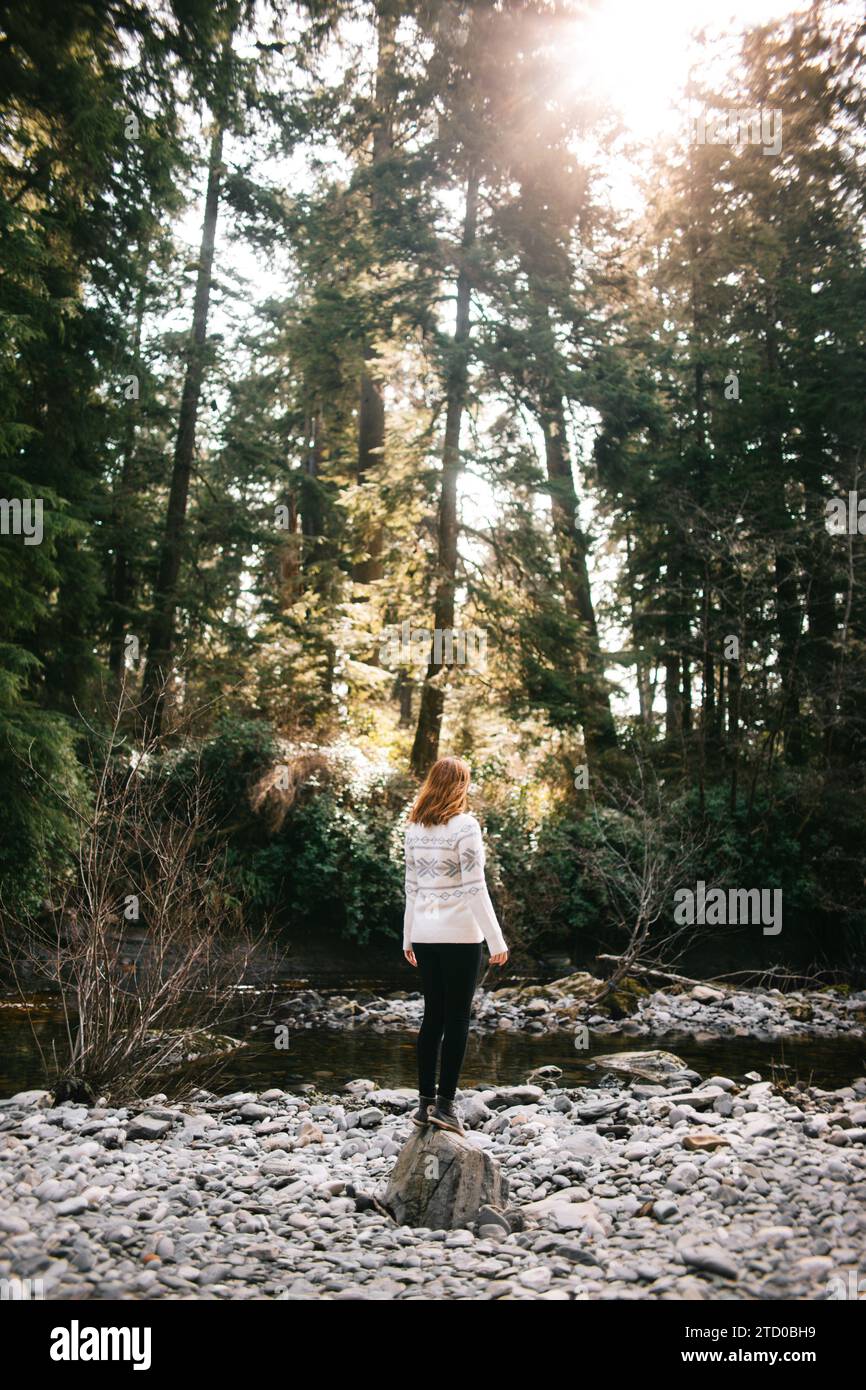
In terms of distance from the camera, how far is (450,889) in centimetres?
546

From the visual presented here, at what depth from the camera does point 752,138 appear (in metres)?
19.6

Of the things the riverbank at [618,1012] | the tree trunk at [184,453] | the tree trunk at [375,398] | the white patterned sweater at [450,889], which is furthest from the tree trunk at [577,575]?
the white patterned sweater at [450,889]

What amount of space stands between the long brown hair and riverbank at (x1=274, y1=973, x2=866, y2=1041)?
21.1 feet

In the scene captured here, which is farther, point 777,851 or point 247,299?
point 247,299

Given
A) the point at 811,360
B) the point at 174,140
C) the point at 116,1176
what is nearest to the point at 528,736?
the point at 811,360

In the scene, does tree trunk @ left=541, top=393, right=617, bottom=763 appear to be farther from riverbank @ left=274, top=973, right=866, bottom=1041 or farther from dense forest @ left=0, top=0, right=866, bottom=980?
riverbank @ left=274, top=973, right=866, bottom=1041

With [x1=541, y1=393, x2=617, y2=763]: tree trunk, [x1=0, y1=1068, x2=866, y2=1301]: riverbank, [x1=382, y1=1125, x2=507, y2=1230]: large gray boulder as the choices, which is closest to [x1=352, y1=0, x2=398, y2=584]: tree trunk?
[x1=541, y1=393, x2=617, y2=763]: tree trunk

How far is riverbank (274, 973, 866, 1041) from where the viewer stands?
11.6 m

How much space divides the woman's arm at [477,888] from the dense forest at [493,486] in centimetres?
796

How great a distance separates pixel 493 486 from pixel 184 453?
5459 mm

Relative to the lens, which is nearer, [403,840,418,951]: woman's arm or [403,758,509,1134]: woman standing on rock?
[403,758,509,1134]: woman standing on rock

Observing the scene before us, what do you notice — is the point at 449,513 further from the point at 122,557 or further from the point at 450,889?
the point at 450,889
